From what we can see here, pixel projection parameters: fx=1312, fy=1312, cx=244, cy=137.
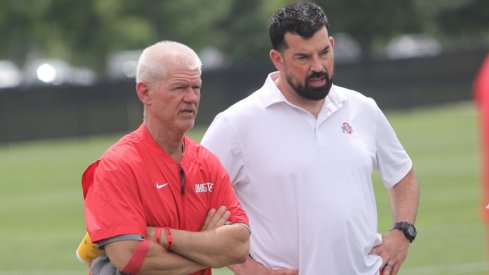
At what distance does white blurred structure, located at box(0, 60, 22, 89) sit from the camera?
70.7 meters

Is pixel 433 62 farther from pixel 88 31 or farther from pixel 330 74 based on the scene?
pixel 330 74

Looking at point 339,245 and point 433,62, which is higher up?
point 433,62

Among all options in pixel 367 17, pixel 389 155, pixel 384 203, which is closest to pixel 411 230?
pixel 389 155

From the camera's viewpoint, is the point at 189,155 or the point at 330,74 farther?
the point at 330,74

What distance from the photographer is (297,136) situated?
685cm

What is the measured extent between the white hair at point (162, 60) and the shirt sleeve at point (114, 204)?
0.43 m

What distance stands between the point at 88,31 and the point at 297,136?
51.6 m

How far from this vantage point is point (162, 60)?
604cm

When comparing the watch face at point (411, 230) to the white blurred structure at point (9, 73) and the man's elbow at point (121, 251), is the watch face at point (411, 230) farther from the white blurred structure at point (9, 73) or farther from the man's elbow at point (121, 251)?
the white blurred structure at point (9, 73)

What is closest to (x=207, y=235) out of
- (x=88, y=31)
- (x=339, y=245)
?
(x=339, y=245)

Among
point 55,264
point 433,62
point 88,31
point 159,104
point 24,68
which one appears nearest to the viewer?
point 159,104

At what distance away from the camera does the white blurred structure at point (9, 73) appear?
2783 inches

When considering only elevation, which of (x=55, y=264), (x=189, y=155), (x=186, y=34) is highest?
(x=186, y=34)

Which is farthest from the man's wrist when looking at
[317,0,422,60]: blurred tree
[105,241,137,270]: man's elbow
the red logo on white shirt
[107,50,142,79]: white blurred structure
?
[107,50,142,79]: white blurred structure
